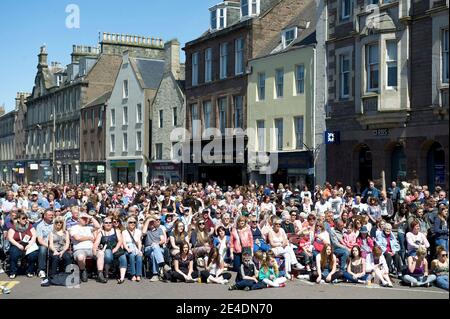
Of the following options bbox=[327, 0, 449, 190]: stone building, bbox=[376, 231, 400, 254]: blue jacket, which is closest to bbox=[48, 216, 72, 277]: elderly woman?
bbox=[376, 231, 400, 254]: blue jacket

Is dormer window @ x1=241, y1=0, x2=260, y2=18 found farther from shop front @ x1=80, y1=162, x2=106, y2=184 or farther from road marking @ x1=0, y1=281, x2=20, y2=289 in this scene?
road marking @ x1=0, y1=281, x2=20, y2=289

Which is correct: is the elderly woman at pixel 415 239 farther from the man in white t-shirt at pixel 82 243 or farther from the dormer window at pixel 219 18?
the dormer window at pixel 219 18

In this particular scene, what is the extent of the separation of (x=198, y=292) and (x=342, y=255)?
376 cm

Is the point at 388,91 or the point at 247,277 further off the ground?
the point at 388,91

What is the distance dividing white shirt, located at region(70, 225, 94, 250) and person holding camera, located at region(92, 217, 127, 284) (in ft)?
0.50

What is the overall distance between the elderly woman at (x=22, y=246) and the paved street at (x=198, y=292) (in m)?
0.91

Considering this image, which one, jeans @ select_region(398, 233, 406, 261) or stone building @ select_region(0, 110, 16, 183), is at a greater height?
stone building @ select_region(0, 110, 16, 183)

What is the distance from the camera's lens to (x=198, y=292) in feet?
42.7

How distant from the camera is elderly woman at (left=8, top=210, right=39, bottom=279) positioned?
15156 millimetres

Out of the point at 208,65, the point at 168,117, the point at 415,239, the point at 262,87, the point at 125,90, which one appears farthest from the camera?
the point at 125,90

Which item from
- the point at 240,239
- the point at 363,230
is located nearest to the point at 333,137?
the point at 363,230

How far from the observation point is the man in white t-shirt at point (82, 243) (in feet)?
47.6

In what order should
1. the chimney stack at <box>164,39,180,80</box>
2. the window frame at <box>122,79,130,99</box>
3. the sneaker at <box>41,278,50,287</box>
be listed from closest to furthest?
the sneaker at <box>41,278,50,287</box>, the chimney stack at <box>164,39,180,80</box>, the window frame at <box>122,79,130,99</box>

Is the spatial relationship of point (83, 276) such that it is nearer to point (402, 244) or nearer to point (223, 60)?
point (402, 244)
